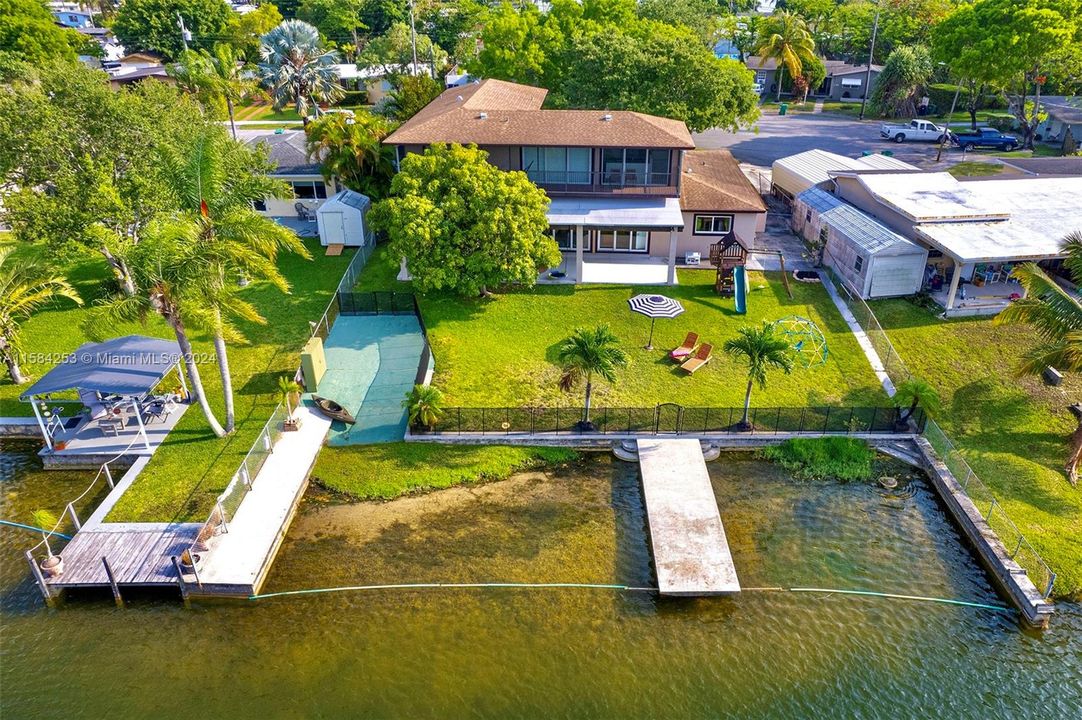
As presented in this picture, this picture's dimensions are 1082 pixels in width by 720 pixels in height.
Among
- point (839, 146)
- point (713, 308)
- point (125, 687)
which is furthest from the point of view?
point (839, 146)

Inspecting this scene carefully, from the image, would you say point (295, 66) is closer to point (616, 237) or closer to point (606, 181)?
point (606, 181)

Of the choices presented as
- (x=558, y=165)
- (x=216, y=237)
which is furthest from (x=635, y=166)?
(x=216, y=237)

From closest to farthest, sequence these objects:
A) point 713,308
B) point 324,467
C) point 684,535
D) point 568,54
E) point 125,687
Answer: point 125,687, point 684,535, point 324,467, point 713,308, point 568,54

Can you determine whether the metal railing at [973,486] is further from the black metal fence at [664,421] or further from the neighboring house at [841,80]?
the neighboring house at [841,80]

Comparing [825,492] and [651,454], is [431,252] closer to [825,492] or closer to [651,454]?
[651,454]

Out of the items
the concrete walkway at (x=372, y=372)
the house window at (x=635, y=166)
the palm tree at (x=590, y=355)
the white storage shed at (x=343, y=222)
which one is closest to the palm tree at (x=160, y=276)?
the concrete walkway at (x=372, y=372)

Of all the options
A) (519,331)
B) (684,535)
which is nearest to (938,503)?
(684,535)
